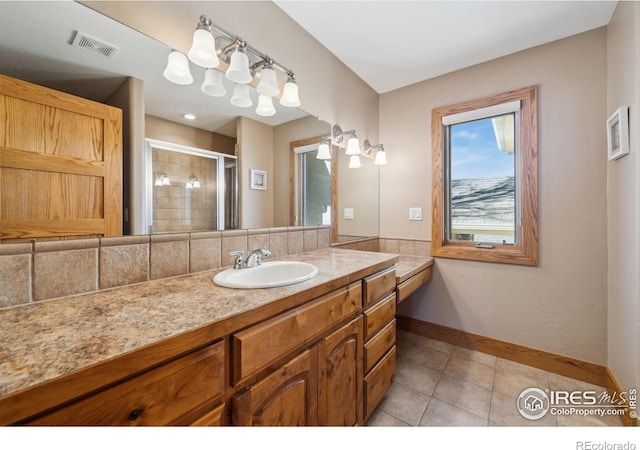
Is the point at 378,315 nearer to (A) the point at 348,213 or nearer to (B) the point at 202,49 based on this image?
(A) the point at 348,213

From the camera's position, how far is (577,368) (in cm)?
170

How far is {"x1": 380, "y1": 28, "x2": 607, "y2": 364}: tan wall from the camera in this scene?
163 cm

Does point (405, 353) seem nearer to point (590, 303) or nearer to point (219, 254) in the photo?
point (590, 303)

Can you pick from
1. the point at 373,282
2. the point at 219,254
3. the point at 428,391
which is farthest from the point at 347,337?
the point at 428,391

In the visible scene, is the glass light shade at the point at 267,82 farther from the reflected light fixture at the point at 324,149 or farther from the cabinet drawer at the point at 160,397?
the cabinet drawer at the point at 160,397

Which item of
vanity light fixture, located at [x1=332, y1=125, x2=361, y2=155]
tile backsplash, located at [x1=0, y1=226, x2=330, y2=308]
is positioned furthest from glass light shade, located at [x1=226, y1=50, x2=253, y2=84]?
vanity light fixture, located at [x1=332, y1=125, x2=361, y2=155]

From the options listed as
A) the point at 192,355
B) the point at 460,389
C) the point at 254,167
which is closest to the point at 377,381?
the point at 460,389

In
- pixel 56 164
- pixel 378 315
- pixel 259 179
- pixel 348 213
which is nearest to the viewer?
pixel 56 164

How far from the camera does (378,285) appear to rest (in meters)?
1.34

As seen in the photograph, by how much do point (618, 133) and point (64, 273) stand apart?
103 inches

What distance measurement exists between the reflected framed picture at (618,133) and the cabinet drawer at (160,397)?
2101 millimetres

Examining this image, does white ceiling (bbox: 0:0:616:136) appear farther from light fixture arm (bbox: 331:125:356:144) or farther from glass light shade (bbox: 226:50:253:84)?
light fixture arm (bbox: 331:125:356:144)

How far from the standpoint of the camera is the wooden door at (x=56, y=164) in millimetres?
736
